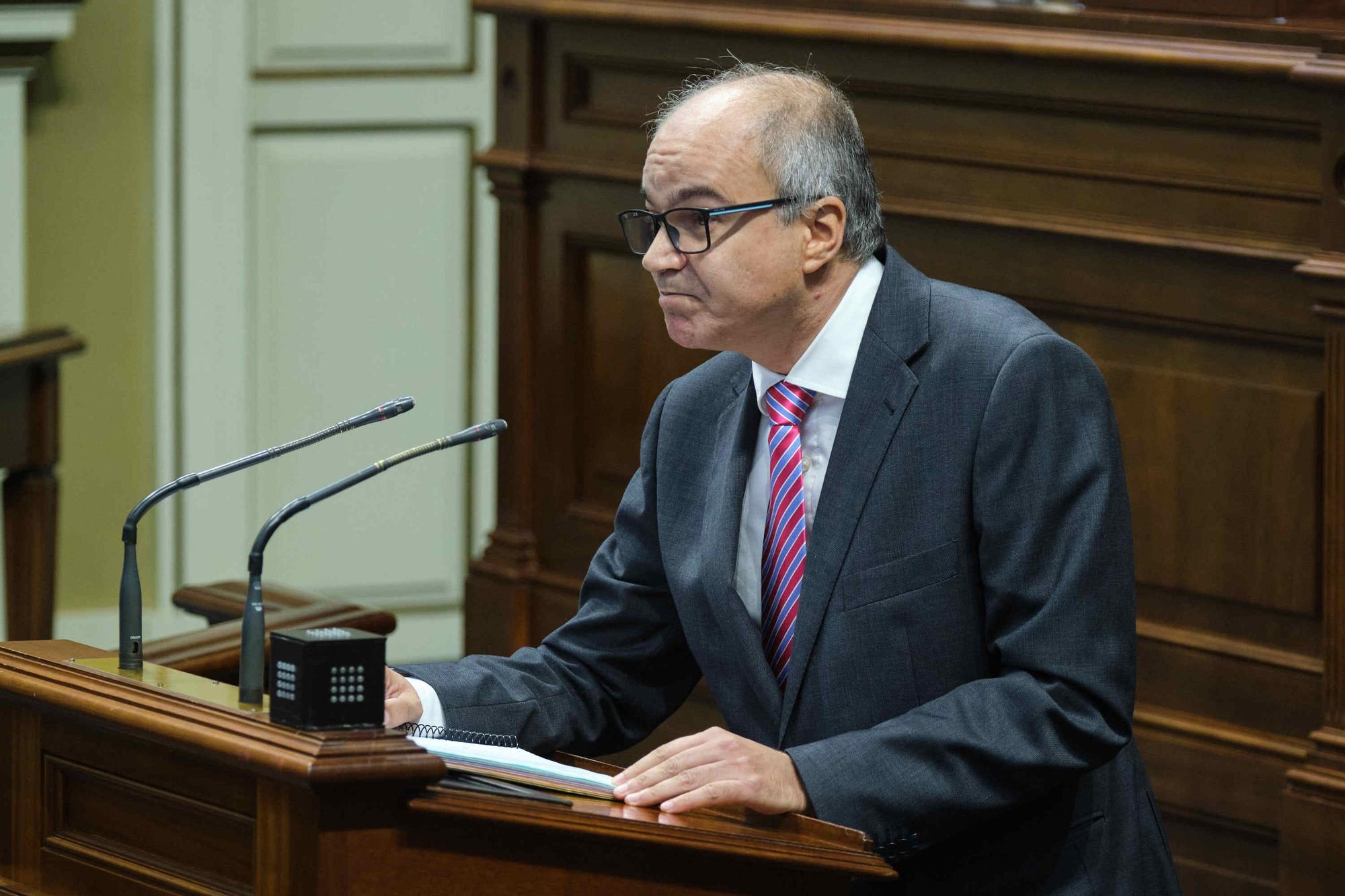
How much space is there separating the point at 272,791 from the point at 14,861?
0.40m

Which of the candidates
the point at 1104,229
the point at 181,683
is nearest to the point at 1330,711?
the point at 1104,229

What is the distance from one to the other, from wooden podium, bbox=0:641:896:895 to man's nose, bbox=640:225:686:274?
0.58 meters

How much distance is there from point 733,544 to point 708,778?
407mm

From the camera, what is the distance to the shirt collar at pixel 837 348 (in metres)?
2.03

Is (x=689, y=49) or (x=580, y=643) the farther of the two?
(x=689, y=49)

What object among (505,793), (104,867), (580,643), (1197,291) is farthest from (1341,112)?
(104,867)

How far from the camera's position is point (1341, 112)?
2680 mm

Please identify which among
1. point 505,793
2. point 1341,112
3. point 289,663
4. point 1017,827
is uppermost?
point 1341,112

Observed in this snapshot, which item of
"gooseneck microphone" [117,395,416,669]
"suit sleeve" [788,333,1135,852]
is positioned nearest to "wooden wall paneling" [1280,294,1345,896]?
"suit sleeve" [788,333,1135,852]

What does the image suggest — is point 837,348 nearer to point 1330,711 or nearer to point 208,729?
point 208,729

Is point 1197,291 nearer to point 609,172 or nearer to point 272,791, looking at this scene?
point 609,172

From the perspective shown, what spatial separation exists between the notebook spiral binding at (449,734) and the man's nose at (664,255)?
1.61 feet

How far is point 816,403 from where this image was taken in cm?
206

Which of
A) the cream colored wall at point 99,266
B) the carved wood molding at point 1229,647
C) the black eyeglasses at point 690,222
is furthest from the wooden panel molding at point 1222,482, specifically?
the cream colored wall at point 99,266
